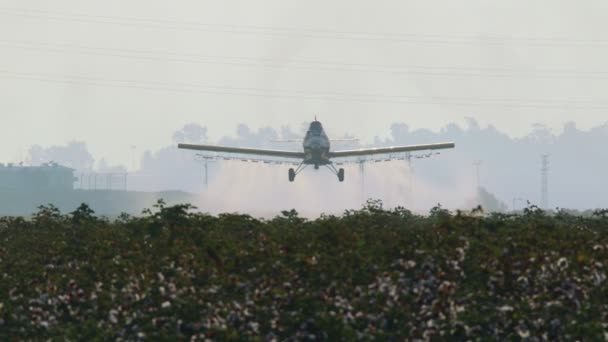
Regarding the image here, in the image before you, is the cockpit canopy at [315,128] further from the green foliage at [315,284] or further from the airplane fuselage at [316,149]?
the green foliage at [315,284]

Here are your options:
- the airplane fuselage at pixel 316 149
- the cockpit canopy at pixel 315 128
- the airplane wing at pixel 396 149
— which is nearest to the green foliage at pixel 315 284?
the airplane fuselage at pixel 316 149

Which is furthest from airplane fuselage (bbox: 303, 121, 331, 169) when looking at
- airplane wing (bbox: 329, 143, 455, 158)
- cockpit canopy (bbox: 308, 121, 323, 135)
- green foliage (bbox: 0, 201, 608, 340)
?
green foliage (bbox: 0, 201, 608, 340)

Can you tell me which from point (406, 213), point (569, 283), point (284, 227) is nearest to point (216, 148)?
point (406, 213)

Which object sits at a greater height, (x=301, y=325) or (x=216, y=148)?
(x=216, y=148)

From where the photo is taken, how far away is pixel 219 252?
28078 mm

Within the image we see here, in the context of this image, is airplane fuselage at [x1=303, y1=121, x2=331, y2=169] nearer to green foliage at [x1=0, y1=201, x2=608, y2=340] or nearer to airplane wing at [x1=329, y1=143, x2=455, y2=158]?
airplane wing at [x1=329, y1=143, x2=455, y2=158]

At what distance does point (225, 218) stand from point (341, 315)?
9.39 m

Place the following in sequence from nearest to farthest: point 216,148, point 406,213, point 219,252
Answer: point 219,252, point 406,213, point 216,148

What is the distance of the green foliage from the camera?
2383 centimetres

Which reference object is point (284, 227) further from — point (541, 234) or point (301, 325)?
point (301, 325)

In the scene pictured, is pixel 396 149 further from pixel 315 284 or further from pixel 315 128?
pixel 315 284

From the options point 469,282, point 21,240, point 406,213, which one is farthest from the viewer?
point 406,213

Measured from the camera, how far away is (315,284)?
85.1 feet

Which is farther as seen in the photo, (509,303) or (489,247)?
(489,247)
